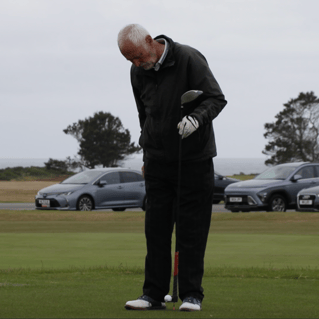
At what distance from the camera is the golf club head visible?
368 cm

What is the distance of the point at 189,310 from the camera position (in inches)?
143

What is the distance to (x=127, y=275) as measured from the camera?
18.6ft

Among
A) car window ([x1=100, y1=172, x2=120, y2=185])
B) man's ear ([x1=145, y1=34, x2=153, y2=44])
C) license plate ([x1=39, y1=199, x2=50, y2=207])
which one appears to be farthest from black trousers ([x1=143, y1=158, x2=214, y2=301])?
car window ([x1=100, y1=172, x2=120, y2=185])

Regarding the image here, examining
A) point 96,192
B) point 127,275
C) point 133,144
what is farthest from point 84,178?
point 133,144

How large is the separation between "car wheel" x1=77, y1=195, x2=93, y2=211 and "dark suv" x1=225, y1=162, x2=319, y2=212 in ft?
13.5

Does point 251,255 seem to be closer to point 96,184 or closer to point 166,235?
point 166,235

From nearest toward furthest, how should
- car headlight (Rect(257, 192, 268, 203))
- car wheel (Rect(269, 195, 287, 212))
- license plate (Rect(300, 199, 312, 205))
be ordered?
license plate (Rect(300, 199, 312, 205)), car headlight (Rect(257, 192, 268, 203)), car wheel (Rect(269, 195, 287, 212))

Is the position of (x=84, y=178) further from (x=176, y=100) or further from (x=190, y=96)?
(x=190, y=96)

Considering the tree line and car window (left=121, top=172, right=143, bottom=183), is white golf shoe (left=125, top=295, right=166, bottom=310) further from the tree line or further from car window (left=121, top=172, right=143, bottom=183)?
the tree line

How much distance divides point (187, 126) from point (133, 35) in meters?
0.64

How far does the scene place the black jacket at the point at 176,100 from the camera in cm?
388

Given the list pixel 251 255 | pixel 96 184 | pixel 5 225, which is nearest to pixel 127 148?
pixel 96 184

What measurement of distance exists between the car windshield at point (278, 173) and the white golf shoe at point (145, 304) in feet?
48.5

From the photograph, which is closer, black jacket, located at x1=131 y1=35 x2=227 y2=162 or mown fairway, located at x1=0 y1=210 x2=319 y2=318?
mown fairway, located at x1=0 y1=210 x2=319 y2=318
